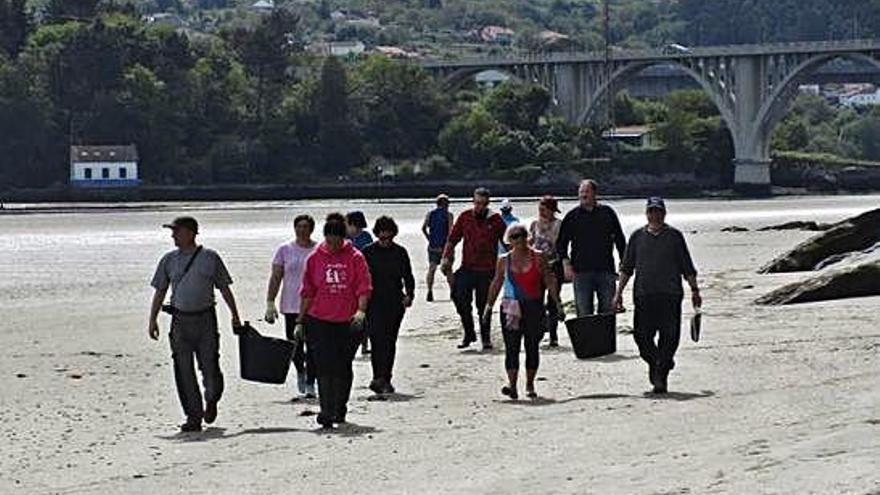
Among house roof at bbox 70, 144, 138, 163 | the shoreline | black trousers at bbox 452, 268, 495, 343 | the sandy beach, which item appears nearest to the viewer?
the sandy beach

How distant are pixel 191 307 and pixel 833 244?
15.1m

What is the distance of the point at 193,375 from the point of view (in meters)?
14.0

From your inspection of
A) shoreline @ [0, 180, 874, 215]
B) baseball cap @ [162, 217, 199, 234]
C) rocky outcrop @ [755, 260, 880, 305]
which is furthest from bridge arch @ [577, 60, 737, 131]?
baseball cap @ [162, 217, 199, 234]

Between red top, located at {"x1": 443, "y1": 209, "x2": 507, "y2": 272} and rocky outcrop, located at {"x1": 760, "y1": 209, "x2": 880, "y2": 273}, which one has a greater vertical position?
red top, located at {"x1": 443, "y1": 209, "x2": 507, "y2": 272}

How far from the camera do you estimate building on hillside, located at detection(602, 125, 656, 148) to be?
11644 cm

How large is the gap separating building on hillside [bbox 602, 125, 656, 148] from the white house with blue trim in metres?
28.3

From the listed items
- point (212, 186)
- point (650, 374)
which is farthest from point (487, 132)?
point (650, 374)

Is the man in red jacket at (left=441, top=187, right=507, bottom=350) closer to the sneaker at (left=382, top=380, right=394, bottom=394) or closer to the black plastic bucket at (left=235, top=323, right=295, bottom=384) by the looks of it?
the sneaker at (left=382, top=380, right=394, bottom=394)

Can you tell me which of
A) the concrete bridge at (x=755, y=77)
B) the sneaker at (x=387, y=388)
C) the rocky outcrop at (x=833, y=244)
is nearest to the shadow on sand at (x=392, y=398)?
the sneaker at (x=387, y=388)

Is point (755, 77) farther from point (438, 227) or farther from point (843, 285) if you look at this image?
point (843, 285)

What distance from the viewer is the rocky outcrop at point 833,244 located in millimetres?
26703

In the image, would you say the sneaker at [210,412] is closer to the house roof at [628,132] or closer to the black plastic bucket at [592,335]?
the black plastic bucket at [592,335]

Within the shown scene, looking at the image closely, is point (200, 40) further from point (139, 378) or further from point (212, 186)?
point (139, 378)

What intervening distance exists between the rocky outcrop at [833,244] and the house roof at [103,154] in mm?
73881
